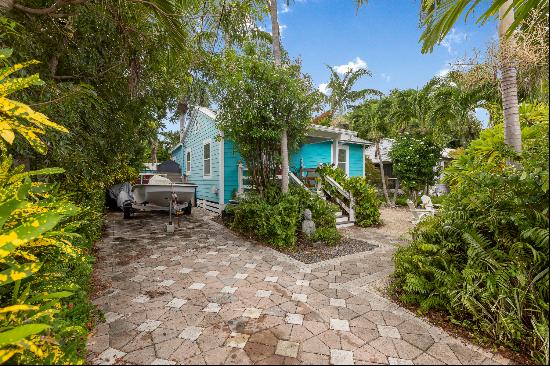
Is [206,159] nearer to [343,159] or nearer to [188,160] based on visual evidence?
A: [188,160]

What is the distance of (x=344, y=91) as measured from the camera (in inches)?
893

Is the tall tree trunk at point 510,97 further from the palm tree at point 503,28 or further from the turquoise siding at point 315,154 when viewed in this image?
the turquoise siding at point 315,154

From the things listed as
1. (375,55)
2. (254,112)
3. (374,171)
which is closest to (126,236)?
(254,112)

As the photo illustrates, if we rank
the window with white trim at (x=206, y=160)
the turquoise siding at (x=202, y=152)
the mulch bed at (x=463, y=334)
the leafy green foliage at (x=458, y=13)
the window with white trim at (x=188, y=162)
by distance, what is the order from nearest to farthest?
the mulch bed at (x=463, y=334)
the leafy green foliage at (x=458, y=13)
the turquoise siding at (x=202, y=152)
the window with white trim at (x=206, y=160)
the window with white trim at (x=188, y=162)

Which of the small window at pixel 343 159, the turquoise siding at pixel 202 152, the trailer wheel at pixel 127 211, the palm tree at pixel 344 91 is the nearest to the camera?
the trailer wheel at pixel 127 211

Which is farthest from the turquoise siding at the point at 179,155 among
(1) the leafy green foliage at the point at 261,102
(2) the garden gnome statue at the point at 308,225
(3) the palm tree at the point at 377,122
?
(2) the garden gnome statue at the point at 308,225


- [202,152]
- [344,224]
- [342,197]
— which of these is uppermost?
[202,152]

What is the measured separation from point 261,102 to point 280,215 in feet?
9.34

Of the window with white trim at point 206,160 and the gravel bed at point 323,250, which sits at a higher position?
Answer: the window with white trim at point 206,160

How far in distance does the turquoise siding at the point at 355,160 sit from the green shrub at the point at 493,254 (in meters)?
9.92

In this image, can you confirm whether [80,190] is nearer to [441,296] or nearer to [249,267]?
[249,267]

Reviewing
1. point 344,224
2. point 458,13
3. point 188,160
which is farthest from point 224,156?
point 458,13

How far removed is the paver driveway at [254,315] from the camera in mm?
2414

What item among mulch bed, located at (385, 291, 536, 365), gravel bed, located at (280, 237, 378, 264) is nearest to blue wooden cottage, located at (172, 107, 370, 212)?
gravel bed, located at (280, 237, 378, 264)
